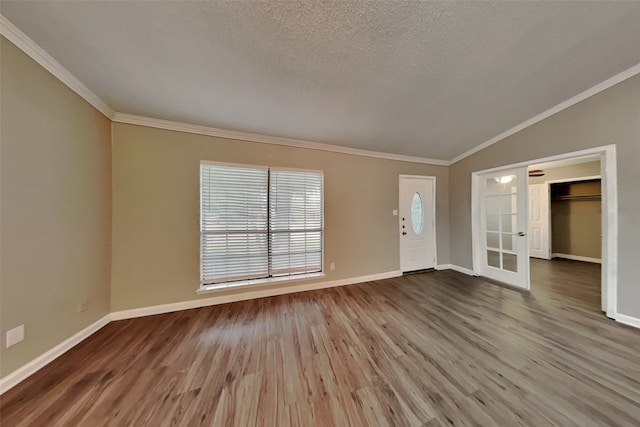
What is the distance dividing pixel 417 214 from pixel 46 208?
5.03 m

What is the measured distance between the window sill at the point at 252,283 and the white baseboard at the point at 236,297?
11cm

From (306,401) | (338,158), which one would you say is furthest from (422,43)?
(306,401)

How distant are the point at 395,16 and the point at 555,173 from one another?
6529 mm

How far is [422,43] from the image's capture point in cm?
168

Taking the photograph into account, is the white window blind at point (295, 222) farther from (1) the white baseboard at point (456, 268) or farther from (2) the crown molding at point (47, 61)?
(1) the white baseboard at point (456, 268)

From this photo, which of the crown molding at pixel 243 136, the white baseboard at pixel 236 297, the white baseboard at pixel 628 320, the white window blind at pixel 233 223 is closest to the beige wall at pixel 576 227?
the white baseboard at pixel 628 320

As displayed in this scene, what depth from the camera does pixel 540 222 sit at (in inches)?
207

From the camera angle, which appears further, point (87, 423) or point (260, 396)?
point (260, 396)

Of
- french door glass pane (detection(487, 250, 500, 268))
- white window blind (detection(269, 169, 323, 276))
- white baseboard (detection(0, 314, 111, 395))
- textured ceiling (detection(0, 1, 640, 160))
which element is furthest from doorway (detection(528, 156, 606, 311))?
white baseboard (detection(0, 314, 111, 395))

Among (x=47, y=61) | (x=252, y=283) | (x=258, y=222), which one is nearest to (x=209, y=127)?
(x=47, y=61)

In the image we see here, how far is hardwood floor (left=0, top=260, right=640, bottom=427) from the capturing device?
1.25 m

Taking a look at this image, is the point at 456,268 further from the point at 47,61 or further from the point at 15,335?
the point at 47,61

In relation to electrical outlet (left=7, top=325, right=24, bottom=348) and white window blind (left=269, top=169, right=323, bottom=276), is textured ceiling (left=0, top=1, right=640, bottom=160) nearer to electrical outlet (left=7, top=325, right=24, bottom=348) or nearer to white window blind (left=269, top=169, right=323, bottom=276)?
white window blind (left=269, top=169, right=323, bottom=276)

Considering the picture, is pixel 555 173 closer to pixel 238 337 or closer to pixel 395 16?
pixel 395 16
